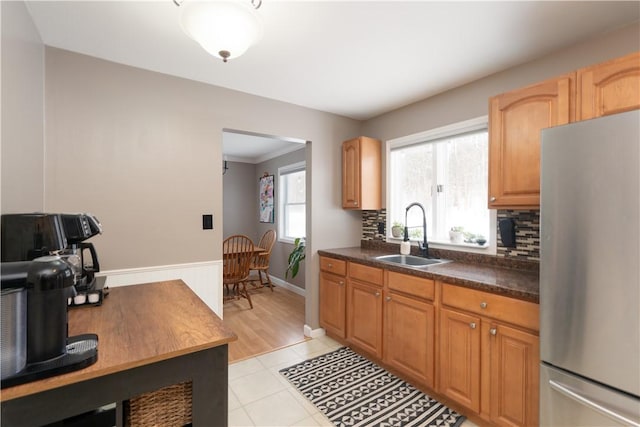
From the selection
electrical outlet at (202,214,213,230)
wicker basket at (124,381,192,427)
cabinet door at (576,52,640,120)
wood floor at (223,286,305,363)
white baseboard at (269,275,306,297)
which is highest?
cabinet door at (576,52,640,120)

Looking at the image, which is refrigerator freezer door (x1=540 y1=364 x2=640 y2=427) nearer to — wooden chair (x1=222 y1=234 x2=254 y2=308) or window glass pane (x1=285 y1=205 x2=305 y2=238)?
wooden chair (x1=222 y1=234 x2=254 y2=308)

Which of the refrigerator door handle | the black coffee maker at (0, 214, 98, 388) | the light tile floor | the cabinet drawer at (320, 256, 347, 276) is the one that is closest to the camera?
the black coffee maker at (0, 214, 98, 388)

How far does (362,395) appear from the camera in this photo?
205 cm

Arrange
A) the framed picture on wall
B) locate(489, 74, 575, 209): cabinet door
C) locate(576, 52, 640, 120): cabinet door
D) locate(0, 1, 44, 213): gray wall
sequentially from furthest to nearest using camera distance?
the framed picture on wall
locate(489, 74, 575, 209): cabinet door
locate(576, 52, 640, 120): cabinet door
locate(0, 1, 44, 213): gray wall

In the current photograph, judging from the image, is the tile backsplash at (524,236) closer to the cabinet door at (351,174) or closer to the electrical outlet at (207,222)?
the cabinet door at (351,174)

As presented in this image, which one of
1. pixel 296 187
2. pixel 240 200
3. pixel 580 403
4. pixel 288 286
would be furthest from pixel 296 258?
pixel 580 403

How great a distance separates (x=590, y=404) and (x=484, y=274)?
2.66ft

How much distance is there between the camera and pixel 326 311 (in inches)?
116

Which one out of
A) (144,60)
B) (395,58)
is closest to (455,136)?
(395,58)

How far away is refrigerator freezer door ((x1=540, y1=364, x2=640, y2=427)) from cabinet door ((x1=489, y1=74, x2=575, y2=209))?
922 millimetres

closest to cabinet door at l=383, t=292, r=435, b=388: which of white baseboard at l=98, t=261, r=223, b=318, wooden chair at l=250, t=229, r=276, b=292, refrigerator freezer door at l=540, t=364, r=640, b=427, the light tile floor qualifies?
the light tile floor

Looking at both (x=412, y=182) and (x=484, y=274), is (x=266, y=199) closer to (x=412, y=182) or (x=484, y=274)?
(x=412, y=182)

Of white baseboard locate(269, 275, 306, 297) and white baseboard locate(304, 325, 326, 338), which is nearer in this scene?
white baseboard locate(304, 325, 326, 338)

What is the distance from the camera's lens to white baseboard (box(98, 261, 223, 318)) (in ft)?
6.75
